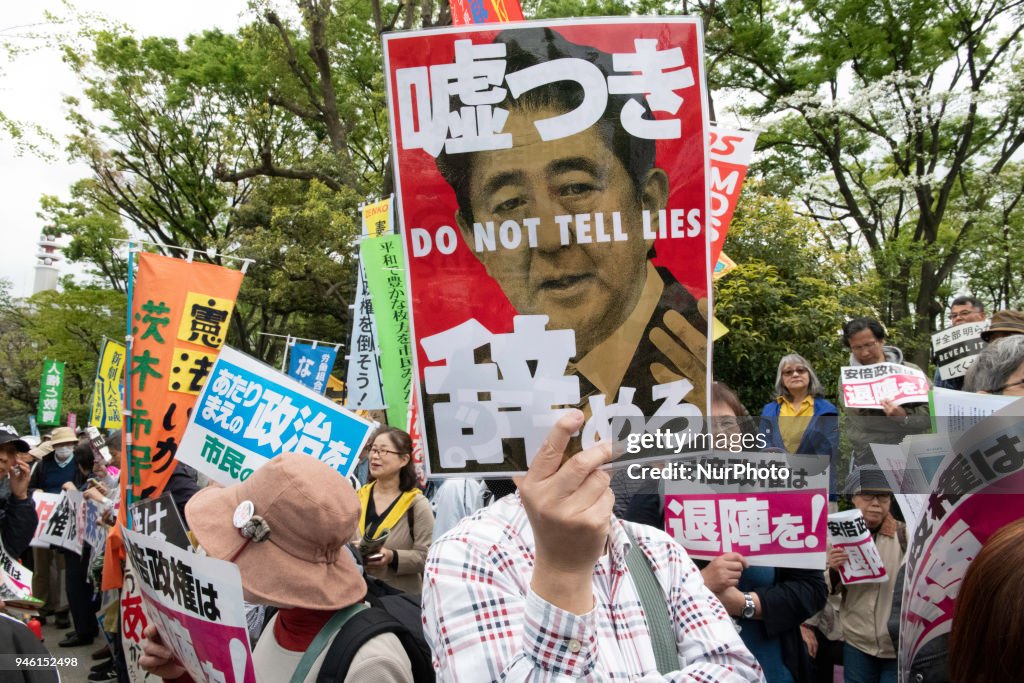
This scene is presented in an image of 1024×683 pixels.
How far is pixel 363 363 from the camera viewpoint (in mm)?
7652

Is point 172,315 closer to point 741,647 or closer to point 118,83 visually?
point 741,647

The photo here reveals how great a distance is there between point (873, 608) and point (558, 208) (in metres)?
2.88

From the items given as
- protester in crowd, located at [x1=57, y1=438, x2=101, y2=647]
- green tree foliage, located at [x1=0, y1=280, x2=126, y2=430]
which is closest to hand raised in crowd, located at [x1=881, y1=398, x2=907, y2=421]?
protester in crowd, located at [x1=57, y1=438, x2=101, y2=647]

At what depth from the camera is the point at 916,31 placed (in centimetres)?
1483

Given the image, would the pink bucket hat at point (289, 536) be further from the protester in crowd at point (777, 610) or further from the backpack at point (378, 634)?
the protester in crowd at point (777, 610)

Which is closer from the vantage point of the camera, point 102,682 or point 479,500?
point 479,500

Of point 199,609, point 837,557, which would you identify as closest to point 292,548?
point 199,609

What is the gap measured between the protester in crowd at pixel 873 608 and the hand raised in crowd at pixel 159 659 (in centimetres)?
270

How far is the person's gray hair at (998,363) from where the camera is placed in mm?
2422

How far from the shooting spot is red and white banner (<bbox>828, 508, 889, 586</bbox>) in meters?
3.34

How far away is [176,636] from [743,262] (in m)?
10.5

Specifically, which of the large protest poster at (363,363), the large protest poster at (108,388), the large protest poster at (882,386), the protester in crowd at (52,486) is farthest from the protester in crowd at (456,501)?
the large protest poster at (108,388)

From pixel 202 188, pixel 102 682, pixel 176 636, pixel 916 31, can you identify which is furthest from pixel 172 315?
pixel 202 188

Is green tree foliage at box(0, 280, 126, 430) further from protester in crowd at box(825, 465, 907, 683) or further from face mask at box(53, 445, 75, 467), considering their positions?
protester in crowd at box(825, 465, 907, 683)
